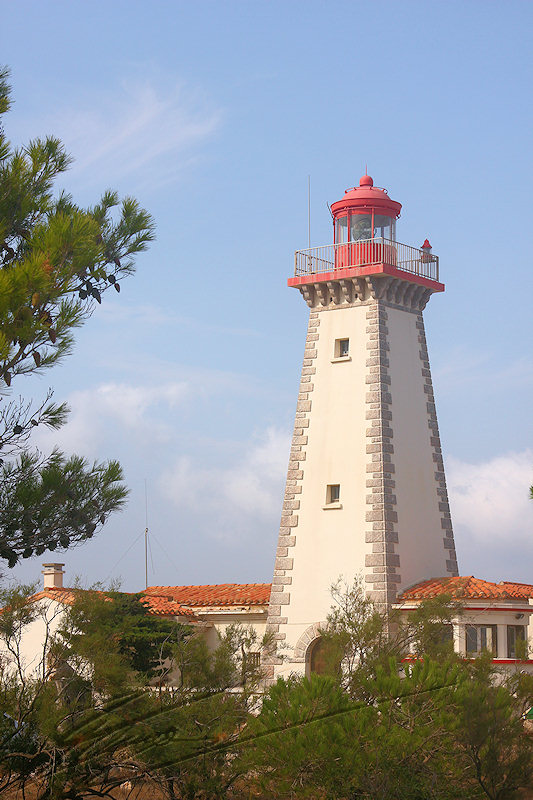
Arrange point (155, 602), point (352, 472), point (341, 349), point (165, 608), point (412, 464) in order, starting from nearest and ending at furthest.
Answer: point (352, 472)
point (412, 464)
point (341, 349)
point (165, 608)
point (155, 602)

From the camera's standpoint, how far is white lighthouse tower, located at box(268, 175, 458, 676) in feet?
81.3

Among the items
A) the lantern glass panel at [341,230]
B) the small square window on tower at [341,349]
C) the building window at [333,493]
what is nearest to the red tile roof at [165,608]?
the building window at [333,493]

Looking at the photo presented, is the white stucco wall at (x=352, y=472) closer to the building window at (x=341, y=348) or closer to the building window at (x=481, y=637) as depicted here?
the building window at (x=341, y=348)

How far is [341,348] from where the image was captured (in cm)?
2656

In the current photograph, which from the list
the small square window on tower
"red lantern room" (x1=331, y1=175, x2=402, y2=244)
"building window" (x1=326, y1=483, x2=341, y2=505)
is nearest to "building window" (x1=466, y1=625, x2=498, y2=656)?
"building window" (x1=326, y1=483, x2=341, y2=505)

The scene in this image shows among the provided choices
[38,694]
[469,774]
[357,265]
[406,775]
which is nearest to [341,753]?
[406,775]

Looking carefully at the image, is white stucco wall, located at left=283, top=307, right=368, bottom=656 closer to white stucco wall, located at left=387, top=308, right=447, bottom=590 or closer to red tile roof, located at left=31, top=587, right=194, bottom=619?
white stucco wall, located at left=387, top=308, right=447, bottom=590

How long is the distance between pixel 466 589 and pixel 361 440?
159 inches

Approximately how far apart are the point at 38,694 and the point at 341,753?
366cm

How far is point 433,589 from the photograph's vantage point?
78.9 feet

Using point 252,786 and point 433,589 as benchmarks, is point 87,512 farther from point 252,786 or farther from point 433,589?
point 433,589

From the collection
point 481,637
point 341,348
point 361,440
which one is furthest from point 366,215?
point 481,637

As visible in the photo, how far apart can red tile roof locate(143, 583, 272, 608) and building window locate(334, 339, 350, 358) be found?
6077 millimetres

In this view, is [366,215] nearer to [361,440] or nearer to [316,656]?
[361,440]
